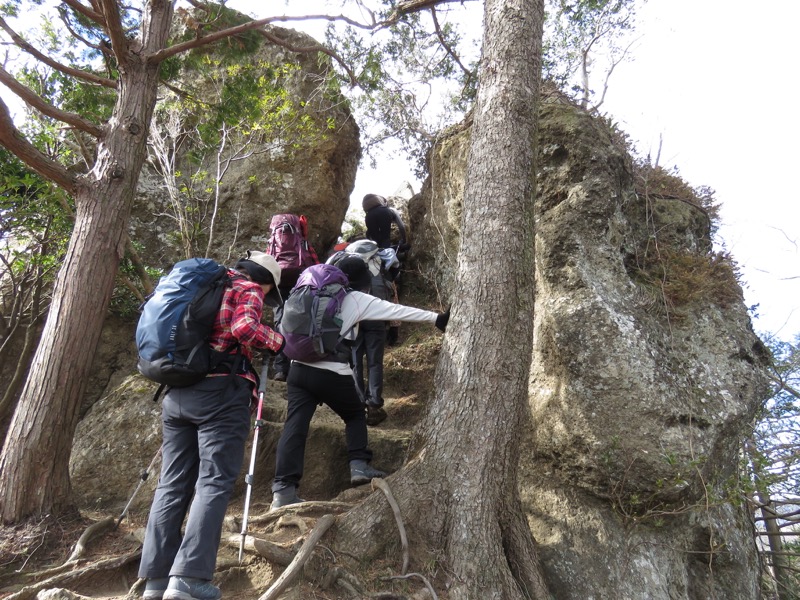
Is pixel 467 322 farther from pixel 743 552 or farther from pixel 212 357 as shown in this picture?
pixel 743 552

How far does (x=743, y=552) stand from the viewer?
17.9 ft

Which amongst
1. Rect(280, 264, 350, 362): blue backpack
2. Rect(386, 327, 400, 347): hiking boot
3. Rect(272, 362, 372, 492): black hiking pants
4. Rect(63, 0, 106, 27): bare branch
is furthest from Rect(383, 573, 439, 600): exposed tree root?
Rect(63, 0, 106, 27): bare branch

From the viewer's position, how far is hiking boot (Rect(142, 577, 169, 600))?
10.6ft

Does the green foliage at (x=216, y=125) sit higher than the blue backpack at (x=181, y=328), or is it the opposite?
the green foliage at (x=216, y=125)

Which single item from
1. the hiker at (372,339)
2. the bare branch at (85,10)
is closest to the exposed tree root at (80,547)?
the hiker at (372,339)

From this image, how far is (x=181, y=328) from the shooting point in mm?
3498

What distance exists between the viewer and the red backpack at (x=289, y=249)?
7.11 meters

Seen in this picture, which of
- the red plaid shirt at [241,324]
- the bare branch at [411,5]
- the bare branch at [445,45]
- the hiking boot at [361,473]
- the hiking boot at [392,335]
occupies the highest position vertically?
the bare branch at [445,45]

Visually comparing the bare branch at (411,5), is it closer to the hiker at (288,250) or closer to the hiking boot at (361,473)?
the hiker at (288,250)

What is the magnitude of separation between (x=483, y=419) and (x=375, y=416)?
313cm

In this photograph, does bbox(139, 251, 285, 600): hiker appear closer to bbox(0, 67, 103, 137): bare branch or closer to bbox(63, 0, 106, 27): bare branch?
bbox(0, 67, 103, 137): bare branch

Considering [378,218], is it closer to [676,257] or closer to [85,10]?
[676,257]

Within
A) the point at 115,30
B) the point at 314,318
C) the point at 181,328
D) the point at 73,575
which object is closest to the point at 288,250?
the point at 314,318

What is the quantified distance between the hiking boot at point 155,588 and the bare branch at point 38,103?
4.07 metres
